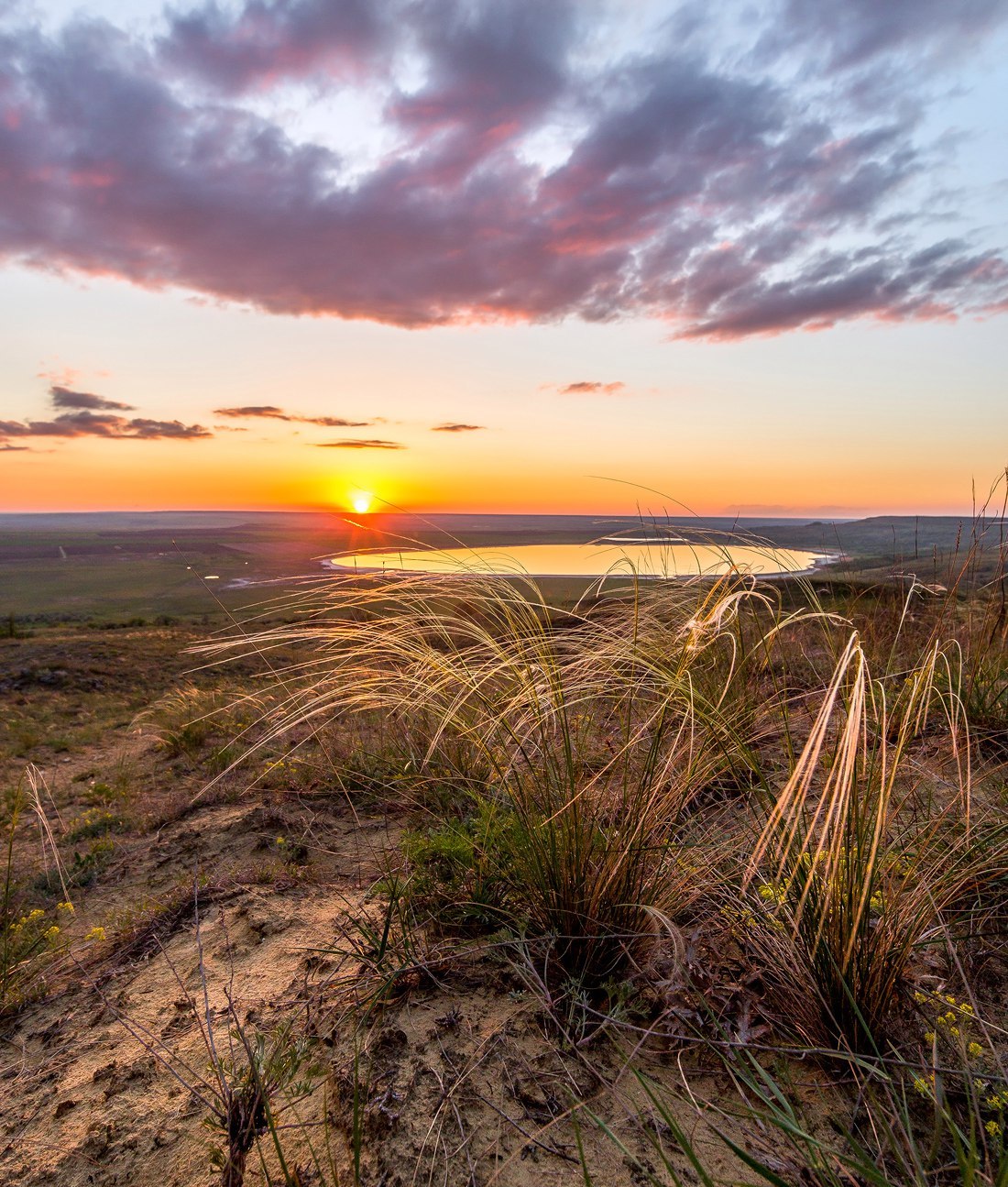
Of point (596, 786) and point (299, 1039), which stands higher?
point (596, 786)

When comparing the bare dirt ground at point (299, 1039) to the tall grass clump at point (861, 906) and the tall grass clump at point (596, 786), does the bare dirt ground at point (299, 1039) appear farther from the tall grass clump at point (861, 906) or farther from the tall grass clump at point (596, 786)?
the tall grass clump at point (861, 906)

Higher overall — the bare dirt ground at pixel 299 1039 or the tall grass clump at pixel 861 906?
the tall grass clump at pixel 861 906

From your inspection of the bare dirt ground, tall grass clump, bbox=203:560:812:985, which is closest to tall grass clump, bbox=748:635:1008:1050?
tall grass clump, bbox=203:560:812:985

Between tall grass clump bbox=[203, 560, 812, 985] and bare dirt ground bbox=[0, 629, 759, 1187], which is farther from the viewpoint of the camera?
tall grass clump bbox=[203, 560, 812, 985]

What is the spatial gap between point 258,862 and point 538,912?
1550 millimetres

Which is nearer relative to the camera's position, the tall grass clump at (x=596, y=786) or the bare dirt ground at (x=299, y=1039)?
the bare dirt ground at (x=299, y=1039)

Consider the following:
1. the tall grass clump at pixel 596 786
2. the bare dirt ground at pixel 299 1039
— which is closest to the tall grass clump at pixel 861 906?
the tall grass clump at pixel 596 786

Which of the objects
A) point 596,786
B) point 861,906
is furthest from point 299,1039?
point 861,906

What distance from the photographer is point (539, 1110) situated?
140 cm

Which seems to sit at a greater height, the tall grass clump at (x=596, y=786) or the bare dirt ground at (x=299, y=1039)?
the tall grass clump at (x=596, y=786)

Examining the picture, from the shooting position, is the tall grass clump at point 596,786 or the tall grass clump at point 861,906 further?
the tall grass clump at point 596,786

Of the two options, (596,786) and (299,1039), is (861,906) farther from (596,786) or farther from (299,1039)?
(299,1039)

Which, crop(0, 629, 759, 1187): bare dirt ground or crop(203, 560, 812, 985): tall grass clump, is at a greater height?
crop(203, 560, 812, 985): tall grass clump

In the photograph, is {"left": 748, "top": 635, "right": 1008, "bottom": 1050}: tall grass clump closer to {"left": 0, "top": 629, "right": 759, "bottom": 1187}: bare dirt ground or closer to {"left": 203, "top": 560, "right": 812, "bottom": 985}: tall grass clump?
{"left": 203, "top": 560, "right": 812, "bottom": 985}: tall grass clump
